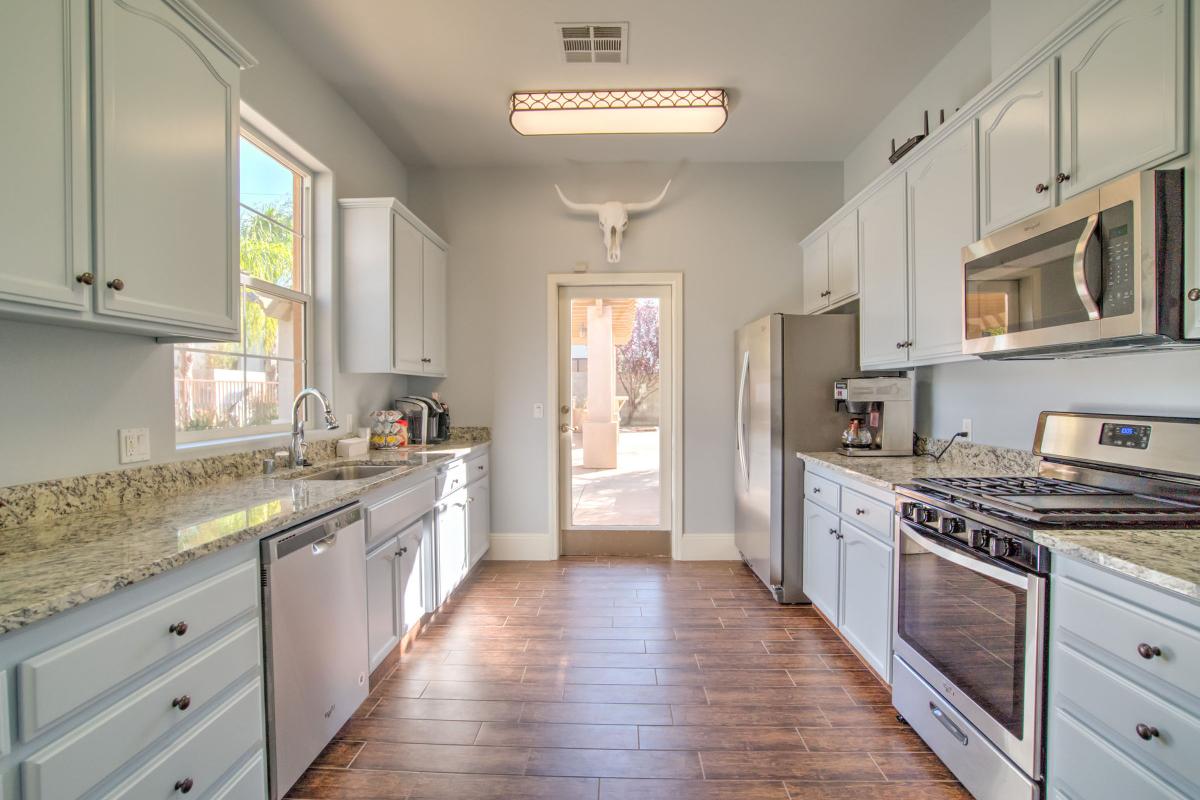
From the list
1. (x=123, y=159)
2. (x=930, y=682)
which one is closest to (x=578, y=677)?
(x=930, y=682)

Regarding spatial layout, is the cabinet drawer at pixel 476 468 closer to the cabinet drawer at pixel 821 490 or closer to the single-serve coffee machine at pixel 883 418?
the cabinet drawer at pixel 821 490

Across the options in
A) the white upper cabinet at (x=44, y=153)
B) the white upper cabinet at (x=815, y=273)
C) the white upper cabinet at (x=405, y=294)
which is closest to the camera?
the white upper cabinet at (x=44, y=153)

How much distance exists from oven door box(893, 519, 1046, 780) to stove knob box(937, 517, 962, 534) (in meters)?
0.04

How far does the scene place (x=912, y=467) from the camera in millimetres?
2350

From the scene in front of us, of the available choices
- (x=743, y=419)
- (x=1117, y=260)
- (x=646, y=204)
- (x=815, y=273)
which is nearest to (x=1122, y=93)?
(x=1117, y=260)

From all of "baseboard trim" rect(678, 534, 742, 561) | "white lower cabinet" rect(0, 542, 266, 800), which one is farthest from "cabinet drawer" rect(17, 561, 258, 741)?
"baseboard trim" rect(678, 534, 742, 561)

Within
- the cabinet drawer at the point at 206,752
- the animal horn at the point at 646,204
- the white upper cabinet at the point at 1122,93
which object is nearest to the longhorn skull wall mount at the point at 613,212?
the animal horn at the point at 646,204

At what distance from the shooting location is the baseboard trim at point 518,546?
3869mm

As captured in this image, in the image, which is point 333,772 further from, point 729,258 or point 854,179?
point 854,179

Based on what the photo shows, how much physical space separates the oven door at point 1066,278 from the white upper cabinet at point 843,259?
3.32 ft

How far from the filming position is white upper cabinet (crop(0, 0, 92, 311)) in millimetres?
1093

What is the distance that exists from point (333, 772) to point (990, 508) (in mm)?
2218

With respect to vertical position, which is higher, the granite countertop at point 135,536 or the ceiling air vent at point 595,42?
the ceiling air vent at point 595,42

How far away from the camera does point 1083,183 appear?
153 cm
